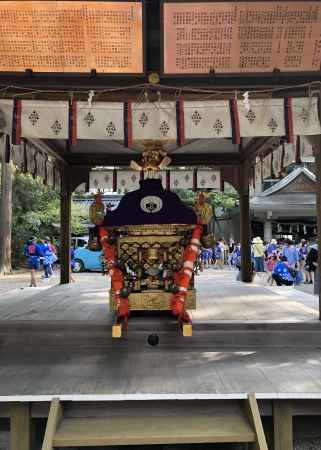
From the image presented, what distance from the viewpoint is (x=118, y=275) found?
205 inches

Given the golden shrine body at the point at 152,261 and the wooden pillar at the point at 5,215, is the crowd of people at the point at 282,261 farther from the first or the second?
the wooden pillar at the point at 5,215

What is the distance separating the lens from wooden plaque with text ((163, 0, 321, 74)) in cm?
420

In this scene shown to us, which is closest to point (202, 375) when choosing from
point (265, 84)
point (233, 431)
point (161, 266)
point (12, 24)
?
point (233, 431)

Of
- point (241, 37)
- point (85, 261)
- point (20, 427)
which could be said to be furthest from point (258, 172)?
point (85, 261)

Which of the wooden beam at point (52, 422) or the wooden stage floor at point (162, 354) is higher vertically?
the wooden stage floor at point (162, 354)

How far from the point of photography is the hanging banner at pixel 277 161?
805 centimetres

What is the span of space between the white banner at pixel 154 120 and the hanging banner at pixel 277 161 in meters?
3.70

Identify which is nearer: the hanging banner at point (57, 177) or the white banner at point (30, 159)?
the white banner at point (30, 159)

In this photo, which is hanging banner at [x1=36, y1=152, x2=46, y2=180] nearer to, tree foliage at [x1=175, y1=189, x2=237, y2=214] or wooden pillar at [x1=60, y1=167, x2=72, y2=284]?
wooden pillar at [x1=60, y1=167, x2=72, y2=284]

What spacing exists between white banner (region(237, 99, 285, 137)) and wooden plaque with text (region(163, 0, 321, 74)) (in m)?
0.36

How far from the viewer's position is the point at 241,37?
4.38 m

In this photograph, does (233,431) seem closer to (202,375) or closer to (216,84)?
(202,375)

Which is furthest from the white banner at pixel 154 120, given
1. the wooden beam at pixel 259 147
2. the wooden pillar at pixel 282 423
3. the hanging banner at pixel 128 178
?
the hanging banner at pixel 128 178

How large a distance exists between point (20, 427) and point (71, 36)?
11.8 feet
